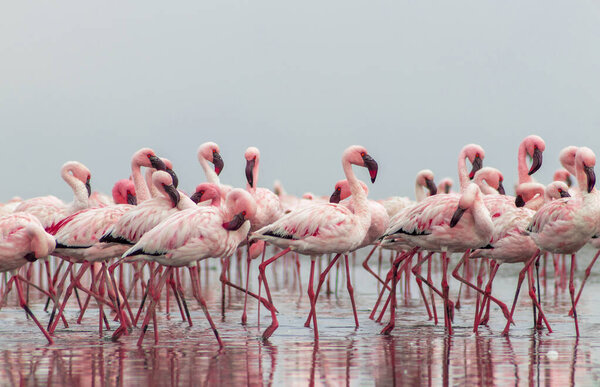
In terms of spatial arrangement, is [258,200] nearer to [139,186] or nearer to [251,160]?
[251,160]

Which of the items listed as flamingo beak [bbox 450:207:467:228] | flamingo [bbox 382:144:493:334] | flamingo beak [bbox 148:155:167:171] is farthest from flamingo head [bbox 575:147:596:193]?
flamingo beak [bbox 148:155:167:171]

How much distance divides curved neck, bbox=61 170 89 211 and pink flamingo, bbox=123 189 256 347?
391cm

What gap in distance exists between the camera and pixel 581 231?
9.52m

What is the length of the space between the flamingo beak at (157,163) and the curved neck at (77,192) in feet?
6.38

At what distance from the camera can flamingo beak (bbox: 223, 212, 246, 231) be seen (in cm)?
866

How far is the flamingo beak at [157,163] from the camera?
1070cm

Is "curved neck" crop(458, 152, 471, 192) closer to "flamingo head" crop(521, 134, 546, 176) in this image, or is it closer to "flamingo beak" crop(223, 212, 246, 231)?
"flamingo head" crop(521, 134, 546, 176)

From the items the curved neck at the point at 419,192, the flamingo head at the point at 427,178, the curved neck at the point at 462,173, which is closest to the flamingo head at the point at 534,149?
the curved neck at the point at 462,173

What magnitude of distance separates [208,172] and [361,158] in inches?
106

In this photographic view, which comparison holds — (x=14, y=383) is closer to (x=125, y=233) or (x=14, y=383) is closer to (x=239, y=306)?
(x=125, y=233)

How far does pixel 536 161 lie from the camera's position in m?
12.3

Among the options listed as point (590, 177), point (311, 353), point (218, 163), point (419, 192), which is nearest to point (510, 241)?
point (590, 177)

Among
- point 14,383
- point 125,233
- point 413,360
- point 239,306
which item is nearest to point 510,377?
point 413,360

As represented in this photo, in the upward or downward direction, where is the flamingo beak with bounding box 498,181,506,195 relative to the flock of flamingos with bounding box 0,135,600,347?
upward
